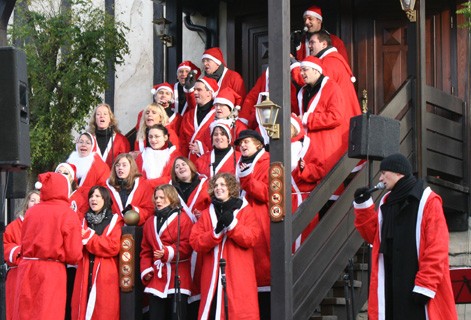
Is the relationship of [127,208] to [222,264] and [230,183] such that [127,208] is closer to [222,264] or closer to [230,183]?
[230,183]

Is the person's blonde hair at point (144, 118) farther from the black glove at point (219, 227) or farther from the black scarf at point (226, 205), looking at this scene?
the black glove at point (219, 227)

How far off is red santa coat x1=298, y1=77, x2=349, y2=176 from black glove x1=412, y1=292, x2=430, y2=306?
3587 mm

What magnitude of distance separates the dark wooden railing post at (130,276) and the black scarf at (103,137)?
91.2 inches

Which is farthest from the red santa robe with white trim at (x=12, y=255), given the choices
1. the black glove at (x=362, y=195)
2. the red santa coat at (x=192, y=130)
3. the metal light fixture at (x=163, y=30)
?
the black glove at (x=362, y=195)

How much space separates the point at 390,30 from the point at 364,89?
0.84 metres

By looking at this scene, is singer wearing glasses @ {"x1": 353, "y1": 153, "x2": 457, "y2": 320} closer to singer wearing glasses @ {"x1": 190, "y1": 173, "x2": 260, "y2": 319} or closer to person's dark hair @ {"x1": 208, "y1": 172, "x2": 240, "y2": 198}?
singer wearing glasses @ {"x1": 190, "y1": 173, "x2": 260, "y2": 319}

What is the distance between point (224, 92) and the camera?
15859 mm

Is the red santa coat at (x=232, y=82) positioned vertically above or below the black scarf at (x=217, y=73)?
below

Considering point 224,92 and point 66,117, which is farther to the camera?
point 66,117

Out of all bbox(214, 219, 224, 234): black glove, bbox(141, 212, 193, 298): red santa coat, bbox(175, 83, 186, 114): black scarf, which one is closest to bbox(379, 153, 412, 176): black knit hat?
bbox(214, 219, 224, 234): black glove

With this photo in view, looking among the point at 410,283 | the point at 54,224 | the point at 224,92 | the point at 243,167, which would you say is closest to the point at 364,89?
the point at 224,92

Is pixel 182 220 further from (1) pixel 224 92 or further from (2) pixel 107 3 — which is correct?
(2) pixel 107 3

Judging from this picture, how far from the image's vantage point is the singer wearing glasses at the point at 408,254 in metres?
10.9

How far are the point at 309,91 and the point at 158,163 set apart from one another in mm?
1998
